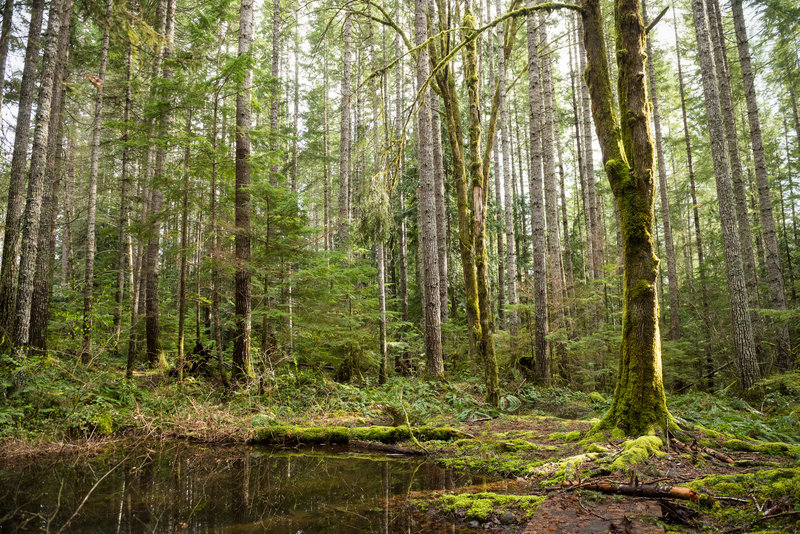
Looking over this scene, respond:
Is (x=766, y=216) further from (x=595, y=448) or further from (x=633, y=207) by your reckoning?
(x=595, y=448)

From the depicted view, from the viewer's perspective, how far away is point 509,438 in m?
5.59

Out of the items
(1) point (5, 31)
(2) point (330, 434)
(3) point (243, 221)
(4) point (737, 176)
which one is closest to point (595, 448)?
(2) point (330, 434)

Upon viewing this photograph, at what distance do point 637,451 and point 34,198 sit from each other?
11.6m

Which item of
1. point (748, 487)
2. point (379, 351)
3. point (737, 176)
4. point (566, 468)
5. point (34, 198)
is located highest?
point (737, 176)

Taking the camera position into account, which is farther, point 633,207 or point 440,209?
point 440,209

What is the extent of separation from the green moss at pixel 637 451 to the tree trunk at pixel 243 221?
7.32 meters

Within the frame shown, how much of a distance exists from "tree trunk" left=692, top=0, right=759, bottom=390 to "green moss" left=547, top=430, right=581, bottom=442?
6.74 m

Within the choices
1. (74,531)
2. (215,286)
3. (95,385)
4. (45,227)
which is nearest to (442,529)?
(74,531)

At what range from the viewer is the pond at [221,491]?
3.34 metres

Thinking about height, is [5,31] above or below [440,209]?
above

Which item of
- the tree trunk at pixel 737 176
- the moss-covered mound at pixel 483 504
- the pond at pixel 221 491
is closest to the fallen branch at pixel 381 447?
the pond at pixel 221 491

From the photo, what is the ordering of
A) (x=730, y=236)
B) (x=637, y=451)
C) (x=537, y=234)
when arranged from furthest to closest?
(x=537, y=234)
(x=730, y=236)
(x=637, y=451)

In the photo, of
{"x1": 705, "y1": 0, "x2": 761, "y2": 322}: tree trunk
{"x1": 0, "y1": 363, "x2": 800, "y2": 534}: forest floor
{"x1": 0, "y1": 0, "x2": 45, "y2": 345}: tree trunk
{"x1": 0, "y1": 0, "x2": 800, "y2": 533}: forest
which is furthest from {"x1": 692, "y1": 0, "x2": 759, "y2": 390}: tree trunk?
{"x1": 0, "y1": 0, "x2": 45, "y2": 345}: tree trunk

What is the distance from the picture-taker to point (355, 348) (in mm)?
11109
